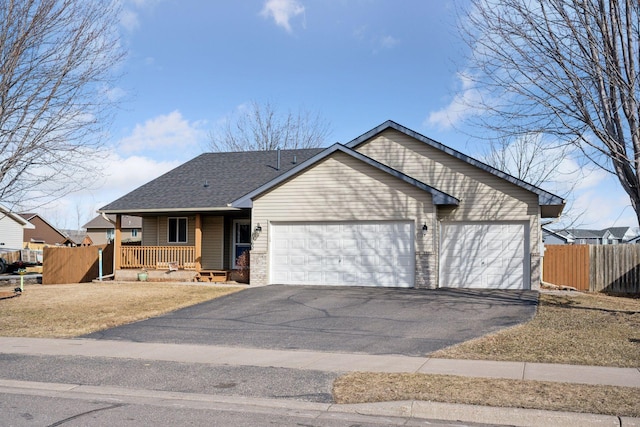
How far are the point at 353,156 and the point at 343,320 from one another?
7819mm

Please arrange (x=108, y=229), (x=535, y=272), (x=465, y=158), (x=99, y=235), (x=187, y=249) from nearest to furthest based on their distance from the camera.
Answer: (x=535, y=272) < (x=465, y=158) < (x=187, y=249) < (x=108, y=229) < (x=99, y=235)

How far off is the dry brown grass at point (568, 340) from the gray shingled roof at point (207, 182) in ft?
44.8

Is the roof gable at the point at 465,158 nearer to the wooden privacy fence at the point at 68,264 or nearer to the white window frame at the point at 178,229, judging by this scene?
the white window frame at the point at 178,229

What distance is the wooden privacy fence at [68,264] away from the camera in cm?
2750

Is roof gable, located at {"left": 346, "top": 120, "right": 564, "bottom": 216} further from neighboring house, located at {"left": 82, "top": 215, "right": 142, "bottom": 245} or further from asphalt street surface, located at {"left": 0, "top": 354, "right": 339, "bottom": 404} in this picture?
neighboring house, located at {"left": 82, "top": 215, "right": 142, "bottom": 245}

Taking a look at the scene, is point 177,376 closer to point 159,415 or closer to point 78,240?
point 159,415

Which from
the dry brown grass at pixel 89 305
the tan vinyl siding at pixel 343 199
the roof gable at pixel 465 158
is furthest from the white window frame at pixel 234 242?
the roof gable at pixel 465 158

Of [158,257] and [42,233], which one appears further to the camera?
[42,233]

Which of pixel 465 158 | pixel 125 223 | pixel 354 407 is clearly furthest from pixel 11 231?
pixel 354 407

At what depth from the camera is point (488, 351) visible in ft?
36.9

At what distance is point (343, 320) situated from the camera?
49.5 ft

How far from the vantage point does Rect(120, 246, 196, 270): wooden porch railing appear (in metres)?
25.5

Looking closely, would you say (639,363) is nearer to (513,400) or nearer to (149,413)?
(513,400)

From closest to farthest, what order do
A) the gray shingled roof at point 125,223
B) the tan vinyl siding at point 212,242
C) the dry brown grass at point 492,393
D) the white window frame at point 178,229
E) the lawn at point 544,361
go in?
1. the dry brown grass at point 492,393
2. the lawn at point 544,361
3. the tan vinyl siding at point 212,242
4. the white window frame at point 178,229
5. the gray shingled roof at point 125,223
